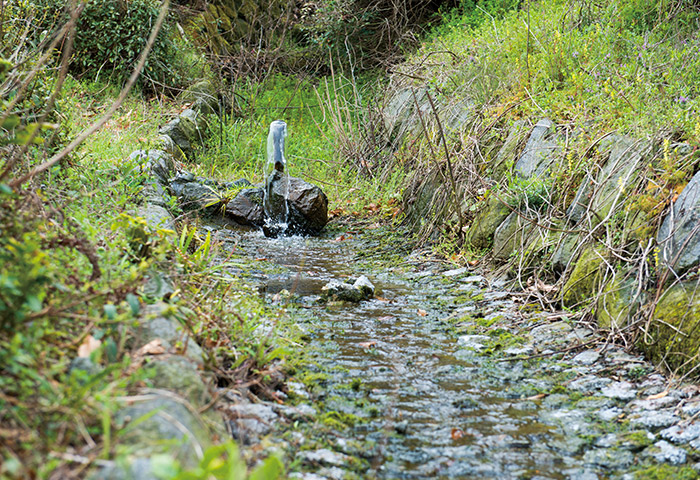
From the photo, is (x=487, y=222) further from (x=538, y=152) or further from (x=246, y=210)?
(x=246, y=210)

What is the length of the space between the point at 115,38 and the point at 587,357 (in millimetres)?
7314

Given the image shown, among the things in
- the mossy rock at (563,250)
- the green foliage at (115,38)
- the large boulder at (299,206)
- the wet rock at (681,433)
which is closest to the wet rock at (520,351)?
the mossy rock at (563,250)

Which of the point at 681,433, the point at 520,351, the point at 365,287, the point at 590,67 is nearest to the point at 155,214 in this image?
the point at 365,287

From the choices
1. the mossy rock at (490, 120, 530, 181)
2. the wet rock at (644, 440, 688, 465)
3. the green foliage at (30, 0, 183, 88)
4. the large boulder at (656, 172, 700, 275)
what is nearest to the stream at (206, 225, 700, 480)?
the wet rock at (644, 440, 688, 465)

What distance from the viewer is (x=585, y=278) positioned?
11.5 ft

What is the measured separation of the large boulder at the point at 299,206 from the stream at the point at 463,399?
94.6 inches

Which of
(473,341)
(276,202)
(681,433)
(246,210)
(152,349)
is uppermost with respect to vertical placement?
(152,349)

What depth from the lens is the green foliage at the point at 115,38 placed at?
783 centimetres

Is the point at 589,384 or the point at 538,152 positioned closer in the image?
the point at 589,384

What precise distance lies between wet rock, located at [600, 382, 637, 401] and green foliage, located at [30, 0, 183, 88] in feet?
23.3

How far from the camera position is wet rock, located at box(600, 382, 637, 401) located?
261 cm

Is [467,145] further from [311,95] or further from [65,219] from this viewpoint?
[311,95]

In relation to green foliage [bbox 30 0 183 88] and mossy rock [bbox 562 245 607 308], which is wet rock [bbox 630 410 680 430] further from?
green foliage [bbox 30 0 183 88]

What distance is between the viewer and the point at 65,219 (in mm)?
2588
